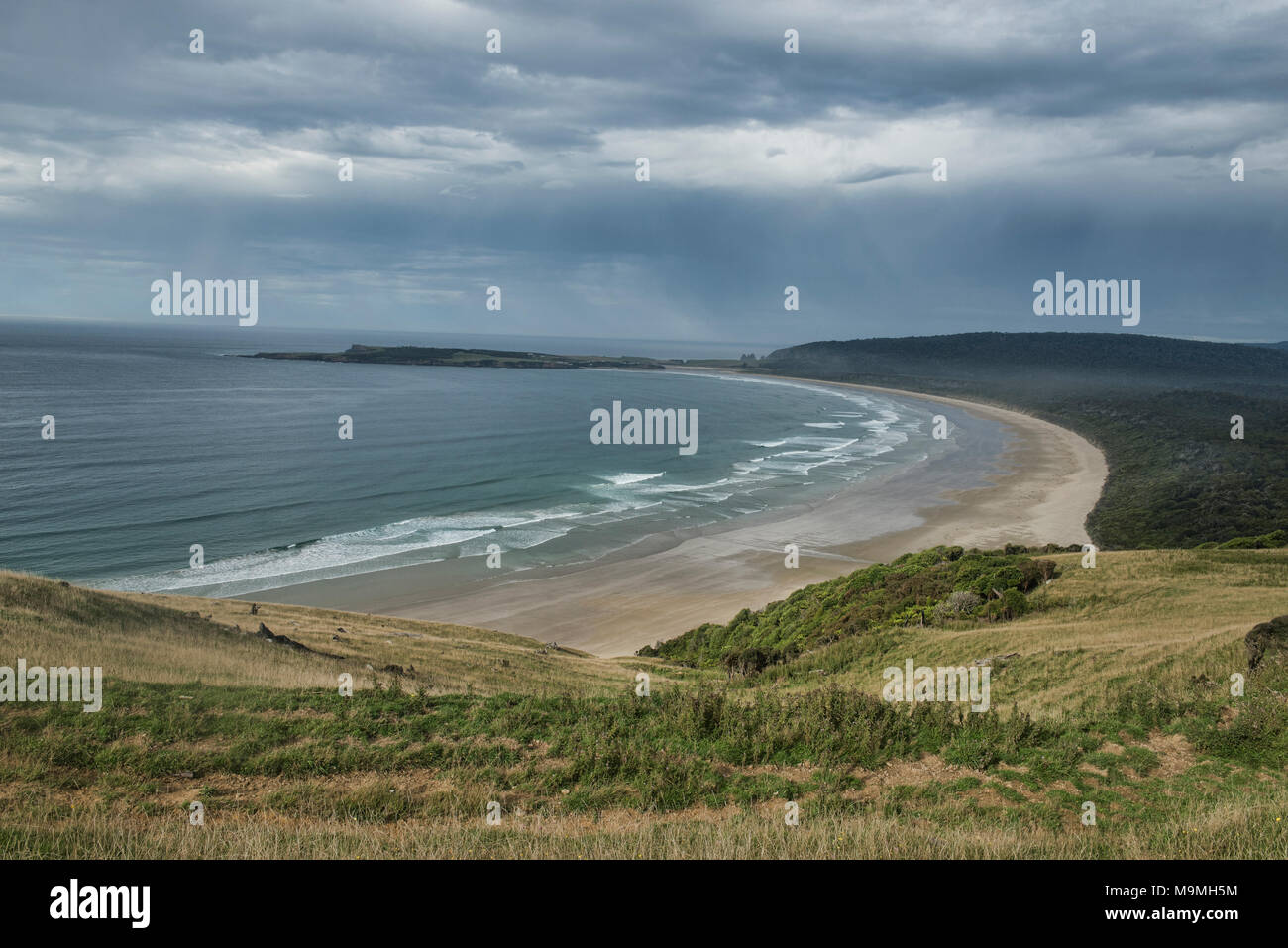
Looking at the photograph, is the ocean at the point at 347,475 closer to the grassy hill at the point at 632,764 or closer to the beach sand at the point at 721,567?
the beach sand at the point at 721,567

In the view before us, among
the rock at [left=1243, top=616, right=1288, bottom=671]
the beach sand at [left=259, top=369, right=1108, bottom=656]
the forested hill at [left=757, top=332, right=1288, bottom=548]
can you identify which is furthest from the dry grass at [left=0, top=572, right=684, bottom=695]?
the forested hill at [left=757, top=332, right=1288, bottom=548]

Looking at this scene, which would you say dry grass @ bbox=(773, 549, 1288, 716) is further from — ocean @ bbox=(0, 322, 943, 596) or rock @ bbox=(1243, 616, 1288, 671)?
ocean @ bbox=(0, 322, 943, 596)

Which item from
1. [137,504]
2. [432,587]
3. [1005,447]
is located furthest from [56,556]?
[1005,447]

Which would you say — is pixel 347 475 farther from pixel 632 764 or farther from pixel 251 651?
pixel 632 764

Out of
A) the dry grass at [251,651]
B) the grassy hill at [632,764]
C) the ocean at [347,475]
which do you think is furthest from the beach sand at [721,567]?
the grassy hill at [632,764]

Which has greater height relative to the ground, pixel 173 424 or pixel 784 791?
pixel 173 424
